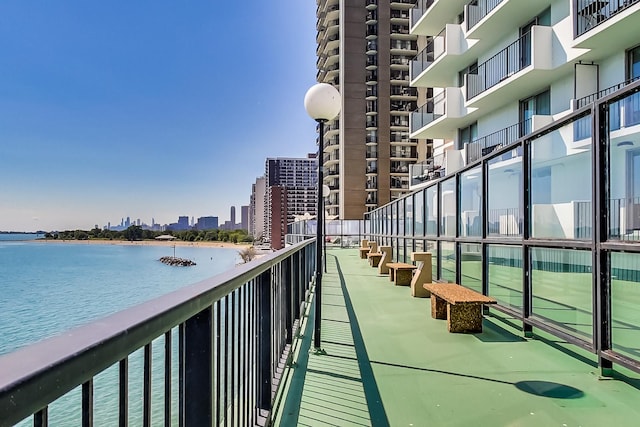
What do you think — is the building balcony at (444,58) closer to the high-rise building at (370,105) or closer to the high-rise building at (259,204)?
the high-rise building at (370,105)

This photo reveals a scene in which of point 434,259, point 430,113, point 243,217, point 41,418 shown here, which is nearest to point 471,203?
point 434,259

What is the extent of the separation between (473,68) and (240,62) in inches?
1229

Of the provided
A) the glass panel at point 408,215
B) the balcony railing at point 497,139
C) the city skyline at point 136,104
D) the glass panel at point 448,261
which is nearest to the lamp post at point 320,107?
the glass panel at point 448,261

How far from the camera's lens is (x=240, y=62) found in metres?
43.8

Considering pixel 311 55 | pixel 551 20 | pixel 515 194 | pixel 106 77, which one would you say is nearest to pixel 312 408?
pixel 515 194

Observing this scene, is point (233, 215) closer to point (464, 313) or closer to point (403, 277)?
point (403, 277)

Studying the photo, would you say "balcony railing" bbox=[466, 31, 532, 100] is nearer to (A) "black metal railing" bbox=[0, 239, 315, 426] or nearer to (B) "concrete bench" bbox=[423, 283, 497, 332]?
(B) "concrete bench" bbox=[423, 283, 497, 332]

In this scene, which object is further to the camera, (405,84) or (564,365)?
(405,84)

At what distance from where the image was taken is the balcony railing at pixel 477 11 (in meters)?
15.3

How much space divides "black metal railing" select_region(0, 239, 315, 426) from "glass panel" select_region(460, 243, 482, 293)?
3582 millimetres

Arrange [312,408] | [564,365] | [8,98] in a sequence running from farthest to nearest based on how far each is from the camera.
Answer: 1. [8,98]
2. [564,365]
3. [312,408]

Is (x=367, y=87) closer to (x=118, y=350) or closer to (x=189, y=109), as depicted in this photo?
(x=189, y=109)

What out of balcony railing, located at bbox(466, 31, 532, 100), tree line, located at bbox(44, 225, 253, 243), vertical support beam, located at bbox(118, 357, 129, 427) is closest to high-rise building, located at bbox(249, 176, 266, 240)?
tree line, located at bbox(44, 225, 253, 243)

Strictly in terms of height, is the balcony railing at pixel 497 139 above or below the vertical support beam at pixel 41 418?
above
